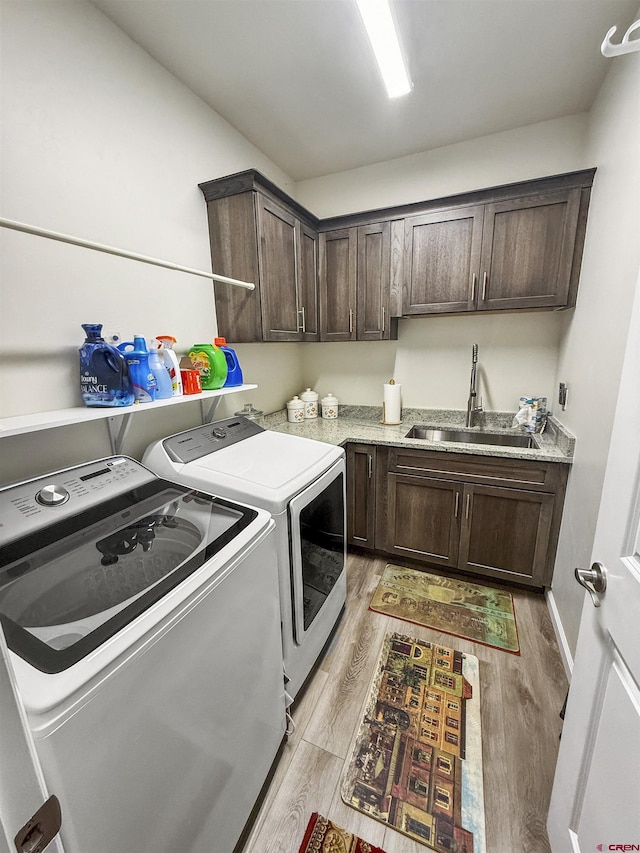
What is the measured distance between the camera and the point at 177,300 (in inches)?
67.4

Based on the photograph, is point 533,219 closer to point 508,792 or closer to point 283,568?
point 283,568

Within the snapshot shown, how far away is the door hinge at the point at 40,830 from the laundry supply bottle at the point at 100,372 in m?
1.10

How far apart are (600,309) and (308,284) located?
1639 mm

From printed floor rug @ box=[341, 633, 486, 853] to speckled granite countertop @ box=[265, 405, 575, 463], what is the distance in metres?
1.06

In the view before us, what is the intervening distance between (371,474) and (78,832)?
1.86 m

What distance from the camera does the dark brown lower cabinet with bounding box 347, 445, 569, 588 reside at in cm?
189

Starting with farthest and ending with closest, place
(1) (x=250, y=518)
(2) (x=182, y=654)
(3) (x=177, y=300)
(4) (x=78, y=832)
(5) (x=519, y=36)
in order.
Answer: (3) (x=177, y=300)
(5) (x=519, y=36)
(1) (x=250, y=518)
(2) (x=182, y=654)
(4) (x=78, y=832)

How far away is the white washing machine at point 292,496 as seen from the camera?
126 centimetres

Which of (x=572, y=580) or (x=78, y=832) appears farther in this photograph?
(x=572, y=580)

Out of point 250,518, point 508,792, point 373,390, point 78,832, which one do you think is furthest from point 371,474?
point 78,832

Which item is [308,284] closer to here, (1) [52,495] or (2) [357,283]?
Result: (2) [357,283]

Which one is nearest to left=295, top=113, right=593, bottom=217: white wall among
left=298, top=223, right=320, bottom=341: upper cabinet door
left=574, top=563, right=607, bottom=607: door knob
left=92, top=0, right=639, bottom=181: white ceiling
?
left=92, top=0, right=639, bottom=181: white ceiling

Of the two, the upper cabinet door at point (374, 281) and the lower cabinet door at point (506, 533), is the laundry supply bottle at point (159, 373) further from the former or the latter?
A: the lower cabinet door at point (506, 533)

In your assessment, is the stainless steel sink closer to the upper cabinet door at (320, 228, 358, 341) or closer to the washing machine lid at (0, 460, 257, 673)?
the upper cabinet door at (320, 228, 358, 341)
